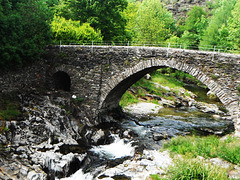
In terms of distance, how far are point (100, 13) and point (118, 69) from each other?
11575mm

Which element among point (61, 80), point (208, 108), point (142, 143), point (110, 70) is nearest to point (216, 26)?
point (208, 108)

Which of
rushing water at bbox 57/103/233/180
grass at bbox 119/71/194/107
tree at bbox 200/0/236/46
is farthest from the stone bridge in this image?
tree at bbox 200/0/236/46

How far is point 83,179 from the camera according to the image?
10.1 m

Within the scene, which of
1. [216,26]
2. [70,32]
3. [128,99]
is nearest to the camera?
[70,32]

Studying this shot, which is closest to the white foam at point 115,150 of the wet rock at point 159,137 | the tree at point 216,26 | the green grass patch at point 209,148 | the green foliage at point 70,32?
the wet rock at point 159,137

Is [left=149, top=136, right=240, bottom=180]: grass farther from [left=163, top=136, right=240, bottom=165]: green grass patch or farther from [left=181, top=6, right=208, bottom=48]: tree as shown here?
[left=181, top=6, right=208, bottom=48]: tree

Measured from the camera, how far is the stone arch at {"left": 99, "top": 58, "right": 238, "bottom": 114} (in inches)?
512

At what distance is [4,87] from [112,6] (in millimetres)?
15835

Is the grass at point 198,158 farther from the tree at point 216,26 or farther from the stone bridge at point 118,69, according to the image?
the tree at point 216,26

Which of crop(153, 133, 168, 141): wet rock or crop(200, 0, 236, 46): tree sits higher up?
crop(200, 0, 236, 46): tree

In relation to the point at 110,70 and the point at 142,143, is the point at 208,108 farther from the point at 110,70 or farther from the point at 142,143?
the point at 110,70

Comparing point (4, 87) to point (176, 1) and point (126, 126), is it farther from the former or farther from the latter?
point (176, 1)

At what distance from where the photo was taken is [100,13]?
971 inches

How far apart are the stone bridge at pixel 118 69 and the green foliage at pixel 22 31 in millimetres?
1914
